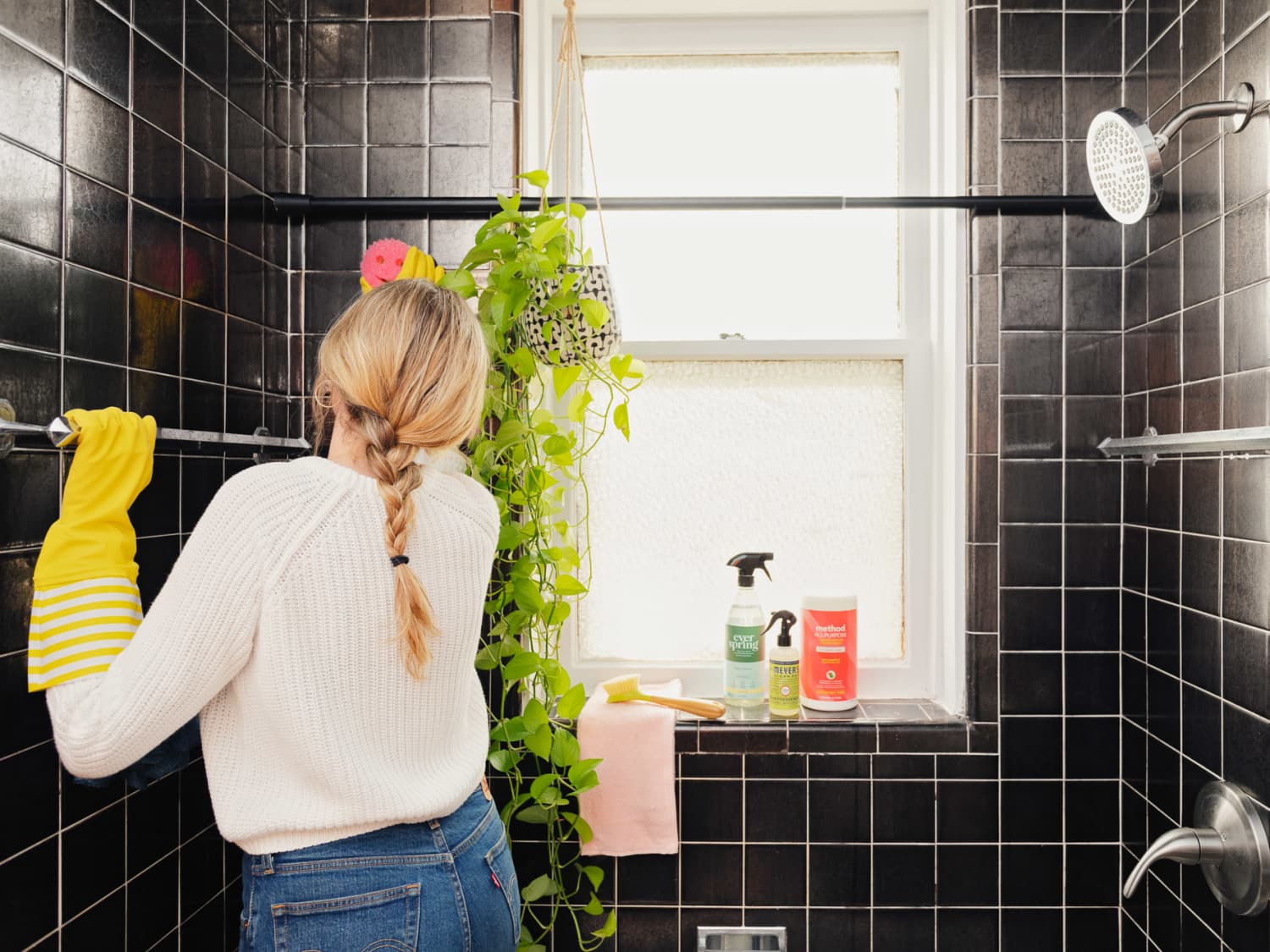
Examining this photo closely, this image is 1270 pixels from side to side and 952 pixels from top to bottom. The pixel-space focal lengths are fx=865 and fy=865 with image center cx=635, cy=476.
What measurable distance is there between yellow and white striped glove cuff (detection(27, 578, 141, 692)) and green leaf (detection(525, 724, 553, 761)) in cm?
67

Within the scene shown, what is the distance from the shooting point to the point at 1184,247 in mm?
1325

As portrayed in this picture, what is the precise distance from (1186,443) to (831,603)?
0.60 metres

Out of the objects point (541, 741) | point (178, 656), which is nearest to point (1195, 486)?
point (541, 741)

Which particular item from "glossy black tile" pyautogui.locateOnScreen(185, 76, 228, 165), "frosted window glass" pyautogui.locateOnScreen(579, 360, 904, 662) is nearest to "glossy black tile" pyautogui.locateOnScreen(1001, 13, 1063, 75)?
"frosted window glass" pyautogui.locateOnScreen(579, 360, 904, 662)

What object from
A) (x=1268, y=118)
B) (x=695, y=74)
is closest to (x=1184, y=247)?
(x=1268, y=118)

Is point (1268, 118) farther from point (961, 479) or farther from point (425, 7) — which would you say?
point (425, 7)

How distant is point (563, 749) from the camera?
1.36m

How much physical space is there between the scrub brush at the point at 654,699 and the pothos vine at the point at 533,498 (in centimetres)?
10

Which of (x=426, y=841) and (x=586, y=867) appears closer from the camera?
(x=426, y=841)

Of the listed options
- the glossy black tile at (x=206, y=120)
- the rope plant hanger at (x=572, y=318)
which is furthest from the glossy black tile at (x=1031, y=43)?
the glossy black tile at (x=206, y=120)

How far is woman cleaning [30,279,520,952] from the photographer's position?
80cm

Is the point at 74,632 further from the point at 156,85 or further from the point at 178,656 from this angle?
the point at 156,85

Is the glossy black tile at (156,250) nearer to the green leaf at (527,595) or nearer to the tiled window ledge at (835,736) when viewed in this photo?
the green leaf at (527,595)

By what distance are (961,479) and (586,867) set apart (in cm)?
93
